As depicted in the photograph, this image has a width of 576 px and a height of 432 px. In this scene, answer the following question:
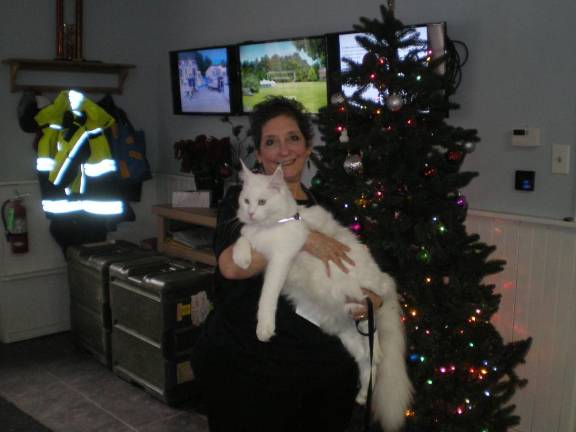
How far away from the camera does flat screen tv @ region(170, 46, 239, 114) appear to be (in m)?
3.83

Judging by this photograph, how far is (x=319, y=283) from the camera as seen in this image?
5.40ft

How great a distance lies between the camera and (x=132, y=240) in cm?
457

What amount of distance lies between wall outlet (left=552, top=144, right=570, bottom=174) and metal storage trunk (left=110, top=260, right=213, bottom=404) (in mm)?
1822

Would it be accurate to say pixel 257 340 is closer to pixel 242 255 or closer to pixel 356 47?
pixel 242 255

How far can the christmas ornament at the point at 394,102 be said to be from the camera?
2041mm

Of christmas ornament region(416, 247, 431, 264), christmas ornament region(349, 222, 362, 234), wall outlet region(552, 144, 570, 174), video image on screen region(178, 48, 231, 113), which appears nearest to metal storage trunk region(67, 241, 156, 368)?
video image on screen region(178, 48, 231, 113)

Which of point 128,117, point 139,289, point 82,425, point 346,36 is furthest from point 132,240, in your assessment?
point 346,36

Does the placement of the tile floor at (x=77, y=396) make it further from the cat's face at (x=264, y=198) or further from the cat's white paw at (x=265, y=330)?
the cat's face at (x=264, y=198)

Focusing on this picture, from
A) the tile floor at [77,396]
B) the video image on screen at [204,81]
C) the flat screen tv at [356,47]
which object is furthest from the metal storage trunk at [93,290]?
the flat screen tv at [356,47]

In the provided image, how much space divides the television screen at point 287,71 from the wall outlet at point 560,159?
50.3 inches

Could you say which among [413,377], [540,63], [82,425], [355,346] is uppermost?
[540,63]

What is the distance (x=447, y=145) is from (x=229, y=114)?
2075 mm

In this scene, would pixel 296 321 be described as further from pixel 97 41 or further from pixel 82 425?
pixel 97 41

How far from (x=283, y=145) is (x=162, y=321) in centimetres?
172
